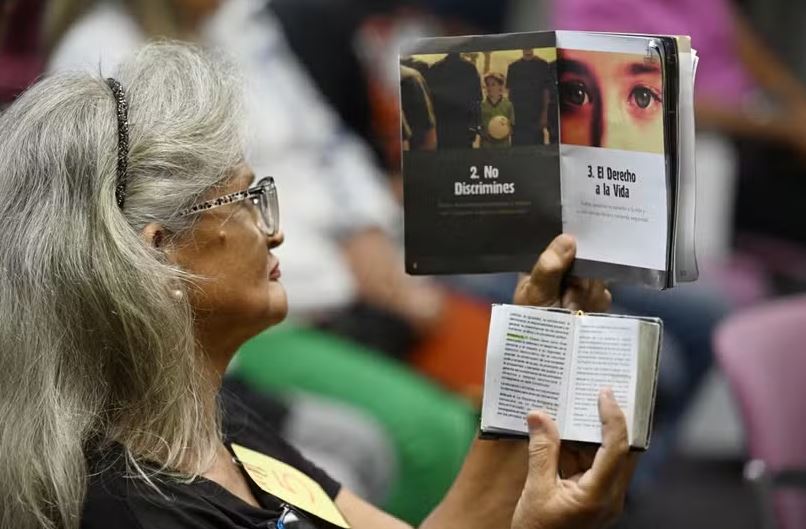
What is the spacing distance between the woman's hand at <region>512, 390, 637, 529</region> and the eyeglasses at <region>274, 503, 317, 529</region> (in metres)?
0.27

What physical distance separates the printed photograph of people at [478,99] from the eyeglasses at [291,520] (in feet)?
1.65

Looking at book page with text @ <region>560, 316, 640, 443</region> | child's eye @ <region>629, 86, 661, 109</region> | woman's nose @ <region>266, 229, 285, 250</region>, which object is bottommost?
book page with text @ <region>560, 316, 640, 443</region>

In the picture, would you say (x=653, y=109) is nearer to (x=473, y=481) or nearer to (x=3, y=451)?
(x=473, y=481)

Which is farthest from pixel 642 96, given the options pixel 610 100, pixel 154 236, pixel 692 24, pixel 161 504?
pixel 692 24

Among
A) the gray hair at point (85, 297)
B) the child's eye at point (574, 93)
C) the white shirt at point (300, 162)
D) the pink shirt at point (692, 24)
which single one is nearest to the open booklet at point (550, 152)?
the child's eye at point (574, 93)

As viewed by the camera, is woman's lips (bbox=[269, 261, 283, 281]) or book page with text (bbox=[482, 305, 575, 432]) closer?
book page with text (bbox=[482, 305, 575, 432])

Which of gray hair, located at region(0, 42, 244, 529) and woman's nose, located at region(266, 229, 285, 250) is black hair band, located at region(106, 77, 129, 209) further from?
woman's nose, located at region(266, 229, 285, 250)

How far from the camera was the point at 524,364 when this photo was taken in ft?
6.12

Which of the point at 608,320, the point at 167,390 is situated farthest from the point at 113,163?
the point at 608,320

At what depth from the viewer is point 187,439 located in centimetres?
186

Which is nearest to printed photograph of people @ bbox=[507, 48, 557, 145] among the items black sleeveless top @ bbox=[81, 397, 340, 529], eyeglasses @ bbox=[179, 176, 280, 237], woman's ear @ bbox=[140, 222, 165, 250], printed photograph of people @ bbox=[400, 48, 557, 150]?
printed photograph of people @ bbox=[400, 48, 557, 150]

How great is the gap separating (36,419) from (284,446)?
472 millimetres

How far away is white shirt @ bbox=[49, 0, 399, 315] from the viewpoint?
339 cm

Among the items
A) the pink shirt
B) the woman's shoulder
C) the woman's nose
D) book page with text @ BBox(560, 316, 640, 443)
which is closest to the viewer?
the woman's shoulder
